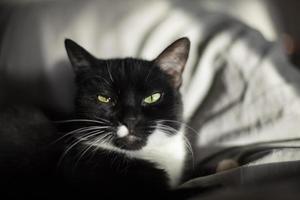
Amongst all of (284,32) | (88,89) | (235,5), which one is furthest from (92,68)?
(284,32)

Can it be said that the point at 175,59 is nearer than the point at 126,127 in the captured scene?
No

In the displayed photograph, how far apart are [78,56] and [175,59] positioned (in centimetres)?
31

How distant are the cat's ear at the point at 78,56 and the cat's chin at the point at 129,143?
28 centimetres

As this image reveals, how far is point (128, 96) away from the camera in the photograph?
115 cm

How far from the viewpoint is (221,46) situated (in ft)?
4.79

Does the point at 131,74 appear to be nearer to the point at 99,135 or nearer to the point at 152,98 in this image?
the point at 152,98

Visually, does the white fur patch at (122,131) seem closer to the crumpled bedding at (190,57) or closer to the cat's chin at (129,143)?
the cat's chin at (129,143)

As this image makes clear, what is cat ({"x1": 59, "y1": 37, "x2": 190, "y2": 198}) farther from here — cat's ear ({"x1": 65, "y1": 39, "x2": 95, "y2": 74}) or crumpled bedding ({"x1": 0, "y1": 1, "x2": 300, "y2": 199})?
crumpled bedding ({"x1": 0, "y1": 1, "x2": 300, "y2": 199})

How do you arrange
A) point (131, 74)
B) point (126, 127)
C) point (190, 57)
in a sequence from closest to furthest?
point (126, 127)
point (131, 74)
point (190, 57)

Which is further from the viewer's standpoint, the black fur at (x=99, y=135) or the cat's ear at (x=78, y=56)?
the cat's ear at (x=78, y=56)

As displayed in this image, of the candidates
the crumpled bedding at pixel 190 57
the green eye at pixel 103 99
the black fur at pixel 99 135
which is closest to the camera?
the black fur at pixel 99 135

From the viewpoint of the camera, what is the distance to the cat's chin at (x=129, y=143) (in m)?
1.12

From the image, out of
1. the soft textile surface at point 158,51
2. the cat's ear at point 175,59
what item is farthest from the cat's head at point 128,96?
the soft textile surface at point 158,51

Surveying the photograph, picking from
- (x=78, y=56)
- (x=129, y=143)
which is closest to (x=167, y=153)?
(x=129, y=143)
